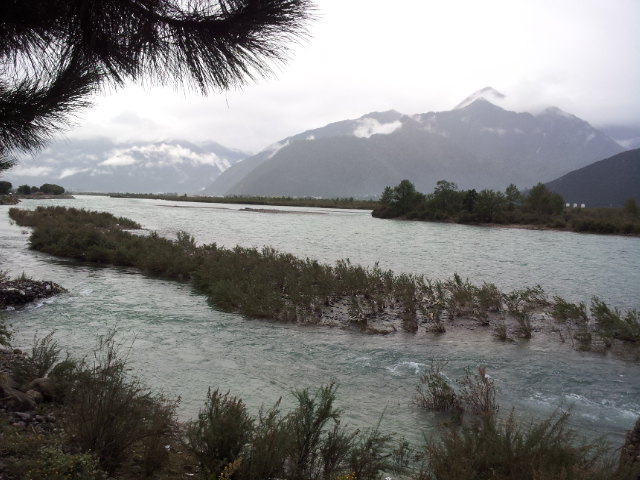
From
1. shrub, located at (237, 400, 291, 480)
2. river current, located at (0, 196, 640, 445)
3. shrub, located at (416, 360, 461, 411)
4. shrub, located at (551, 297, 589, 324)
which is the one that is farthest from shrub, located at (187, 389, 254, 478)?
shrub, located at (551, 297, 589, 324)

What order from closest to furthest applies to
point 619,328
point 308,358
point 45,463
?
point 45,463
point 308,358
point 619,328

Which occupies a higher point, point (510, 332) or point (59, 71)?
point (59, 71)

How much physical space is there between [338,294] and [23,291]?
12.4 metres

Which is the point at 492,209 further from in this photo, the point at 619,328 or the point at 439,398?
the point at 439,398

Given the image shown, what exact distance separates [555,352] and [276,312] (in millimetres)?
9322

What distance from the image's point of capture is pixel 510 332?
15.3 m

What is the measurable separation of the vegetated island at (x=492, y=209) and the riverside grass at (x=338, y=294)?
7104cm

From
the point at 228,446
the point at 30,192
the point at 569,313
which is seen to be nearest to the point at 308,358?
the point at 228,446

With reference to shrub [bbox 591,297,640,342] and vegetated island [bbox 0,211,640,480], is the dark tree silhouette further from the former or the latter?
shrub [bbox 591,297,640,342]

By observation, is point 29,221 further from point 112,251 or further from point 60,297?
point 60,297

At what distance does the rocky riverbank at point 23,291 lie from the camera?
15.7 m

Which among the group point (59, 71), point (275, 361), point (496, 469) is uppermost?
point (59, 71)

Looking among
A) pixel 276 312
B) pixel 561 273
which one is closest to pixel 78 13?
pixel 276 312

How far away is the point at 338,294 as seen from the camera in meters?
19.8
